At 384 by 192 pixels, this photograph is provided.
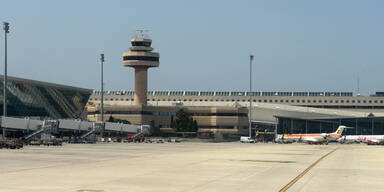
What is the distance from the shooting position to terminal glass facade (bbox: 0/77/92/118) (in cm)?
13012

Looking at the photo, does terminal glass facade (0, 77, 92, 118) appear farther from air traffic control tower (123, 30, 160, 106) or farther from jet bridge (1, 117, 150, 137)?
air traffic control tower (123, 30, 160, 106)

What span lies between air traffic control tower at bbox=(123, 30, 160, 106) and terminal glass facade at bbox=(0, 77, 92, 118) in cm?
2730

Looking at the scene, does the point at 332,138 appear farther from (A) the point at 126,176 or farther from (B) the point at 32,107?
(A) the point at 126,176

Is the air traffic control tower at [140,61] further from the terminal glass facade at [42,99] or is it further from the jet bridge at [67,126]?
the jet bridge at [67,126]

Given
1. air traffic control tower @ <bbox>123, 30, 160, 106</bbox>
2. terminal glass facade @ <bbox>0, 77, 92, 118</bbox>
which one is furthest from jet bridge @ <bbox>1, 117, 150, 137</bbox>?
air traffic control tower @ <bbox>123, 30, 160, 106</bbox>

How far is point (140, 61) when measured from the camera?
7702 inches

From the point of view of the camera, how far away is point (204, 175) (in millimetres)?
40281

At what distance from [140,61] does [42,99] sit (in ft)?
187

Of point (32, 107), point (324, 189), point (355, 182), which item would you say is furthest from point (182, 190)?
point (32, 107)

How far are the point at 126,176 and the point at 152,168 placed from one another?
7.55 metres

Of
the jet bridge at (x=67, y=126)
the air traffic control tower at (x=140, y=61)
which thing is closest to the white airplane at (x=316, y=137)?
the jet bridge at (x=67, y=126)

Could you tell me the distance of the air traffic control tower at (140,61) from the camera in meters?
196

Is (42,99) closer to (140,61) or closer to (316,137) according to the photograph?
(140,61)

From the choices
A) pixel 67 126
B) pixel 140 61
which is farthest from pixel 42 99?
pixel 140 61
